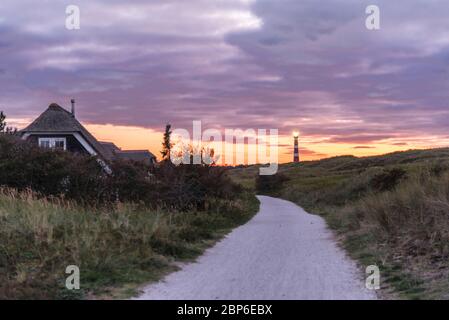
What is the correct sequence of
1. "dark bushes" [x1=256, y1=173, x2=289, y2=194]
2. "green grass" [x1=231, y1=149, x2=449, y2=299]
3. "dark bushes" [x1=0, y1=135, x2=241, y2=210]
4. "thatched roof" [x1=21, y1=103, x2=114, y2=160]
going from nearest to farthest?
1. "green grass" [x1=231, y1=149, x2=449, y2=299]
2. "dark bushes" [x1=0, y1=135, x2=241, y2=210]
3. "thatched roof" [x1=21, y1=103, x2=114, y2=160]
4. "dark bushes" [x1=256, y1=173, x2=289, y2=194]

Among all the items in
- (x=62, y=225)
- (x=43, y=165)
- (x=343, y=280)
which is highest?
(x=43, y=165)

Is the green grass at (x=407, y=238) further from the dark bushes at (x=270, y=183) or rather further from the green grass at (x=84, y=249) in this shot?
the dark bushes at (x=270, y=183)

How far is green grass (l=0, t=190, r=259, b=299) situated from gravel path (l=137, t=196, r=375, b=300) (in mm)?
517

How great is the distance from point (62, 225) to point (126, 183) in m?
8.46

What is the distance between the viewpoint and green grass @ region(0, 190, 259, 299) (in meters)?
9.12

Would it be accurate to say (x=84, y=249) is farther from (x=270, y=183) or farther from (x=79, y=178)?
(x=270, y=183)

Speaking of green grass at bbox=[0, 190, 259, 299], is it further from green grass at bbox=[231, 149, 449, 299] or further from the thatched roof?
the thatched roof

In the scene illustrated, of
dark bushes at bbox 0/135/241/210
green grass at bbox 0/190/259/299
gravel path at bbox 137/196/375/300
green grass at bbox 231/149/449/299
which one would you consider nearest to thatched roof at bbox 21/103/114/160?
dark bushes at bbox 0/135/241/210

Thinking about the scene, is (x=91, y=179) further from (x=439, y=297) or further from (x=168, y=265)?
(x=439, y=297)

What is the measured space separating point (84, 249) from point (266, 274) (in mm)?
3424

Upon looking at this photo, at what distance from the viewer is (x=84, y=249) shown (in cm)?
1095

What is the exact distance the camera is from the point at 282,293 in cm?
912

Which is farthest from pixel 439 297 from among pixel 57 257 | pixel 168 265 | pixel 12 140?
pixel 12 140
